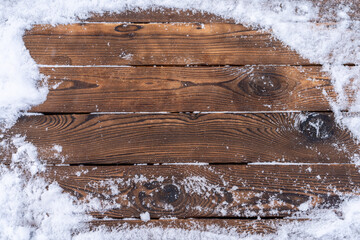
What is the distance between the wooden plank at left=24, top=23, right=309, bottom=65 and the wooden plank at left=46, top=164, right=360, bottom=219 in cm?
44

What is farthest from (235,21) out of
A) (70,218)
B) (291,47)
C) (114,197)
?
(70,218)

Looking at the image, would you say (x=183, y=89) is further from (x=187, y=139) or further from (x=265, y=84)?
(x=265, y=84)

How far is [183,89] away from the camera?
3.25 ft

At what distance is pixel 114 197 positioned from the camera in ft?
3.16

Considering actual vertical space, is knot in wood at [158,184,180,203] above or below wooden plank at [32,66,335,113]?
below

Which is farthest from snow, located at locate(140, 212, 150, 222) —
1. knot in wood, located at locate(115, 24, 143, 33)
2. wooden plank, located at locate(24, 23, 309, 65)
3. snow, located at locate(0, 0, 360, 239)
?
knot in wood, located at locate(115, 24, 143, 33)

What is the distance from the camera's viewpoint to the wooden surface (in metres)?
0.96

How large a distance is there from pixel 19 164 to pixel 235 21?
3.46 ft

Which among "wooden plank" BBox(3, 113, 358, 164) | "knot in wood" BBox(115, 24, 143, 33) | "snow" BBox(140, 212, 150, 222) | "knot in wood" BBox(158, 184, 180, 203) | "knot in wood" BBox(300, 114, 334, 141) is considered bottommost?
"snow" BBox(140, 212, 150, 222)

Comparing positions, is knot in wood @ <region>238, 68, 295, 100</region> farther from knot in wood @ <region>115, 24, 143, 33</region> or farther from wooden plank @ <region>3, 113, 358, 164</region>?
knot in wood @ <region>115, 24, 143, 33</region>

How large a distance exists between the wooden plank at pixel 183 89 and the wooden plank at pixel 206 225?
440 millimetres

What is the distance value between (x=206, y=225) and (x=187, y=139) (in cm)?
35

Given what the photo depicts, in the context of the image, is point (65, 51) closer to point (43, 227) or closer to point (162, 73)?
Answer: point (162, 73)

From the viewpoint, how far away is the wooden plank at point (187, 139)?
0.97m
